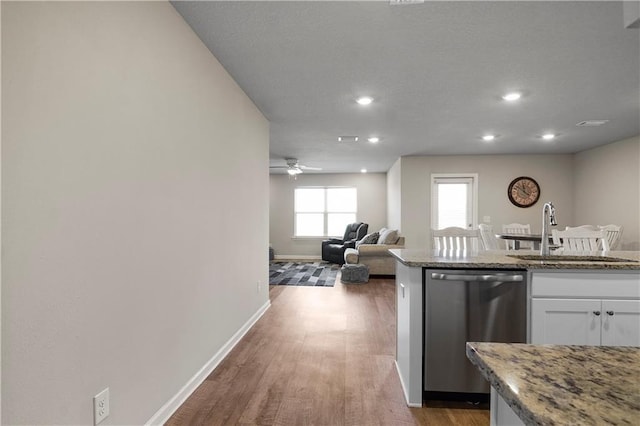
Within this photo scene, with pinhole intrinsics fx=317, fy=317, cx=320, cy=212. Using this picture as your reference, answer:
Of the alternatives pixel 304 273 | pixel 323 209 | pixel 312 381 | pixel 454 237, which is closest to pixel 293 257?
pixel 323 209

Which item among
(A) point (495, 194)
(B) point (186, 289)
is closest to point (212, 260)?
(B) point (186, 289)

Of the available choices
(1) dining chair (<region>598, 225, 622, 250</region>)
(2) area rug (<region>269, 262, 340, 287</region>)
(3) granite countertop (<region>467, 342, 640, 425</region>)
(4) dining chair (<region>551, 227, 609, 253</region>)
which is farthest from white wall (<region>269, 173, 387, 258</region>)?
(3) granite countertop (<region>467, 342, 640, 425</region>)

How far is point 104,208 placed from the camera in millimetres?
1351

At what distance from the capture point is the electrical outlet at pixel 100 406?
1.32m

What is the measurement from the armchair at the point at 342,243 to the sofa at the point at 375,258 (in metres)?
1.49

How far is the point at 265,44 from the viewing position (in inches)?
87.8

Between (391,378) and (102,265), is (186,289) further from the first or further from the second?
(391,378)

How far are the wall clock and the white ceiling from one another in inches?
71.6

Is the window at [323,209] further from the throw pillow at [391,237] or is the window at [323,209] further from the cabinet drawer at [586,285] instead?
the cabinet drawer at [586,285]

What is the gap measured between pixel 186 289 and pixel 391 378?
159cm

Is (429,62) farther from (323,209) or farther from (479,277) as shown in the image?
(323,209)

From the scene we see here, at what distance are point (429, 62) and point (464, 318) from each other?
6.29 feet

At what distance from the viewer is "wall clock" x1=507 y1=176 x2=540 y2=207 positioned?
6.30 meters

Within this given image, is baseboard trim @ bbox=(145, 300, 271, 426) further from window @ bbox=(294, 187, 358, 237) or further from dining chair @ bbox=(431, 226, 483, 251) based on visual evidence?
window @ bbox=(294, 187, 358, 237)
